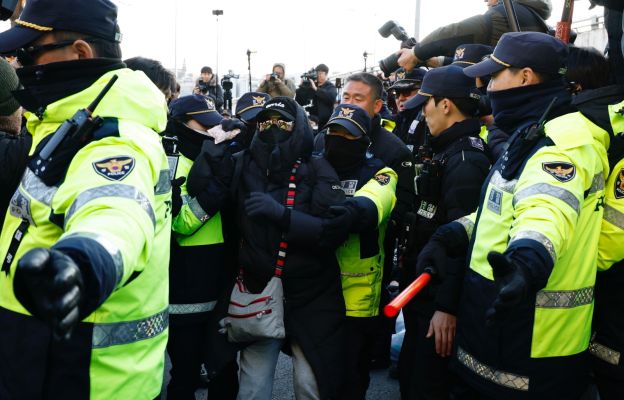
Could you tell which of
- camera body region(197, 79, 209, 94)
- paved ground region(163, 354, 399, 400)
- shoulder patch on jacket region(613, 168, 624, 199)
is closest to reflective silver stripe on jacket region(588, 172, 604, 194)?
shoulder patch on jacket region(613, 168, 624, 199)

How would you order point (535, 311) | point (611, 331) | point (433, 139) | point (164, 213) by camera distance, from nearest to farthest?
point (164, 213) < point (535, 311) < point (611, 331) < point (433, 139)

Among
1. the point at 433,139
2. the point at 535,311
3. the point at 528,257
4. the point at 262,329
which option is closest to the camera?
the point at 528,257

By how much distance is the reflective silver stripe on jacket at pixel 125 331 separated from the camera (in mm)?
1653

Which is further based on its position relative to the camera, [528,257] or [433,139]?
[433,139]

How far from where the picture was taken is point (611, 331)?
2.34 metres

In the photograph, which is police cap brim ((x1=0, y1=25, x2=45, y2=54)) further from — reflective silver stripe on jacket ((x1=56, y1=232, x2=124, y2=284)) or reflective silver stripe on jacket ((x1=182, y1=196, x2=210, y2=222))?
reflective silver stripe on jacket ((x1=182, y1=196, x2=210, y2=222))

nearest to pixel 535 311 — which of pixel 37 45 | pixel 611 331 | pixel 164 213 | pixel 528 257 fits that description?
pixel 611 331

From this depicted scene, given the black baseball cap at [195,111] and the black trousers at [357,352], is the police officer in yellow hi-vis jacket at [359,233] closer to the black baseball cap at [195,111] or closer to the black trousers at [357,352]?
the black trousers at [357,352]

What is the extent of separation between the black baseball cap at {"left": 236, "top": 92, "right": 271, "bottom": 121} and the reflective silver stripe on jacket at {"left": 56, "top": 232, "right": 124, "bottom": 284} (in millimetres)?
2454

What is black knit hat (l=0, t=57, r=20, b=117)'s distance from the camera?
252 centimetres

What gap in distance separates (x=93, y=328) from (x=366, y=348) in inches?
80.5

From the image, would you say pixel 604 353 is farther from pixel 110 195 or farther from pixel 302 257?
pixel 110 195

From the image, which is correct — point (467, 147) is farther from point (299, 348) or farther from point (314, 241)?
point (299, 348)

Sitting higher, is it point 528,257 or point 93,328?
point 528,257
